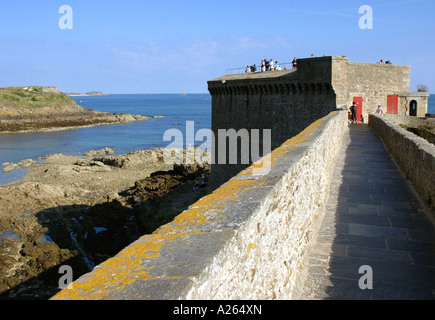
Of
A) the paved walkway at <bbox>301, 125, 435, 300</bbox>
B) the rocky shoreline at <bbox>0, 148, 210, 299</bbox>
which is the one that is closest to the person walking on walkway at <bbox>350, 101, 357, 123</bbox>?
the rocky shoreline at <bbox>0, 148, 210, 299</bbox>

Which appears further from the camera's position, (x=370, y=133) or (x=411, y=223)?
(x=370, y=133)

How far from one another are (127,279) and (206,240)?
22.8 inches

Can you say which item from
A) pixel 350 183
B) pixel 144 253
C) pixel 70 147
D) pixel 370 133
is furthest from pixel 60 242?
pixel 70 147

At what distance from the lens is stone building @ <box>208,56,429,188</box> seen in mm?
17719

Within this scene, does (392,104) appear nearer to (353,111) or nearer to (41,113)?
(353,111)

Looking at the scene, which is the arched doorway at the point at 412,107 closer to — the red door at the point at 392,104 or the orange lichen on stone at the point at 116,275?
the red door at the point at 392,104

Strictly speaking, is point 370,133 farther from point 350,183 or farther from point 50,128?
point 50,128

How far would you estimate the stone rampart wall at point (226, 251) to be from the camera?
1908 millimetres

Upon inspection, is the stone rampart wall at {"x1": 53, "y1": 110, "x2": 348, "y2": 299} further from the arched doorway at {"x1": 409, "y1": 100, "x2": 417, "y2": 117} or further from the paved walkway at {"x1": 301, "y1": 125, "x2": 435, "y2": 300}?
the arched doorway at {"x1": 409, "y1": 100, "x2": 417, "y2": 117}

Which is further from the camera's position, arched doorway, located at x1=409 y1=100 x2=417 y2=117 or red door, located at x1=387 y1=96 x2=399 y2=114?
arched doorway, located at x1=409 y1=100 x2=417 y2=117

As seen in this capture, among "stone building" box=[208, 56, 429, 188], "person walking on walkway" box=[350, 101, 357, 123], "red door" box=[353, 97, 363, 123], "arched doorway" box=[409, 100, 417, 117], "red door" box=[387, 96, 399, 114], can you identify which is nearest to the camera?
"stone building" box=[208, 56, 429, 188]

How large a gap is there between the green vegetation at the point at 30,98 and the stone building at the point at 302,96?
64.4m

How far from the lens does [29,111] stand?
2970 inches
